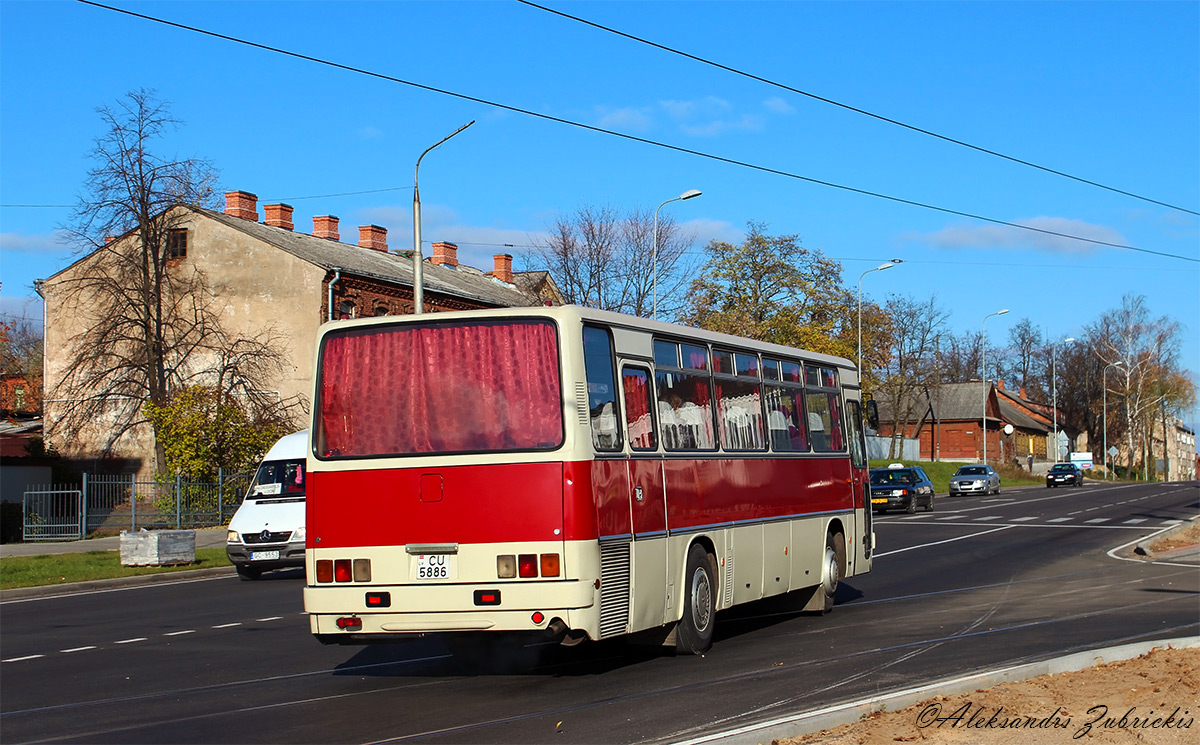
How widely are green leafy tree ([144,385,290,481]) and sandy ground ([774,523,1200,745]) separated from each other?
107ft

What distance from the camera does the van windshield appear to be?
21.3m

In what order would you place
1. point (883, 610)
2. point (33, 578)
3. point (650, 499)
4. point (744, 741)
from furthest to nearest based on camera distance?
1. point (33, 578)
2. point (883, 610)
3. point (650, 499)
4. point (744, 741)

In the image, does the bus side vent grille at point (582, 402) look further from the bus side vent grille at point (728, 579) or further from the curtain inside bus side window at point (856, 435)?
the curtain inside bus side window at point (856, 435)

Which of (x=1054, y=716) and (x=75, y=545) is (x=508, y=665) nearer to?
(x=1054, y=716)

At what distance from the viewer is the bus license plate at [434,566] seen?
31.6 feet

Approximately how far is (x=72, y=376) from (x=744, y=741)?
42.2m

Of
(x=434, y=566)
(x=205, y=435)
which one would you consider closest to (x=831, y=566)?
(x=434, y=566)

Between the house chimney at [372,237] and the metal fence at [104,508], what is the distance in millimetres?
26374

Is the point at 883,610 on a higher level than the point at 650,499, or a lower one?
lower

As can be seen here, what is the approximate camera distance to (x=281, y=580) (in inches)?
858

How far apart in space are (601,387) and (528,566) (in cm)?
159

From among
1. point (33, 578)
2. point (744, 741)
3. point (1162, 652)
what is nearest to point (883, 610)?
point (1162, 652)

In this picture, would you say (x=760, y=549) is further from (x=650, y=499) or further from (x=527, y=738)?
(x=527, y=738)

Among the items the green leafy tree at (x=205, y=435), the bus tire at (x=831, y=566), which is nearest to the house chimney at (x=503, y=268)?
the green leafy tree at (x=205, y=435)
